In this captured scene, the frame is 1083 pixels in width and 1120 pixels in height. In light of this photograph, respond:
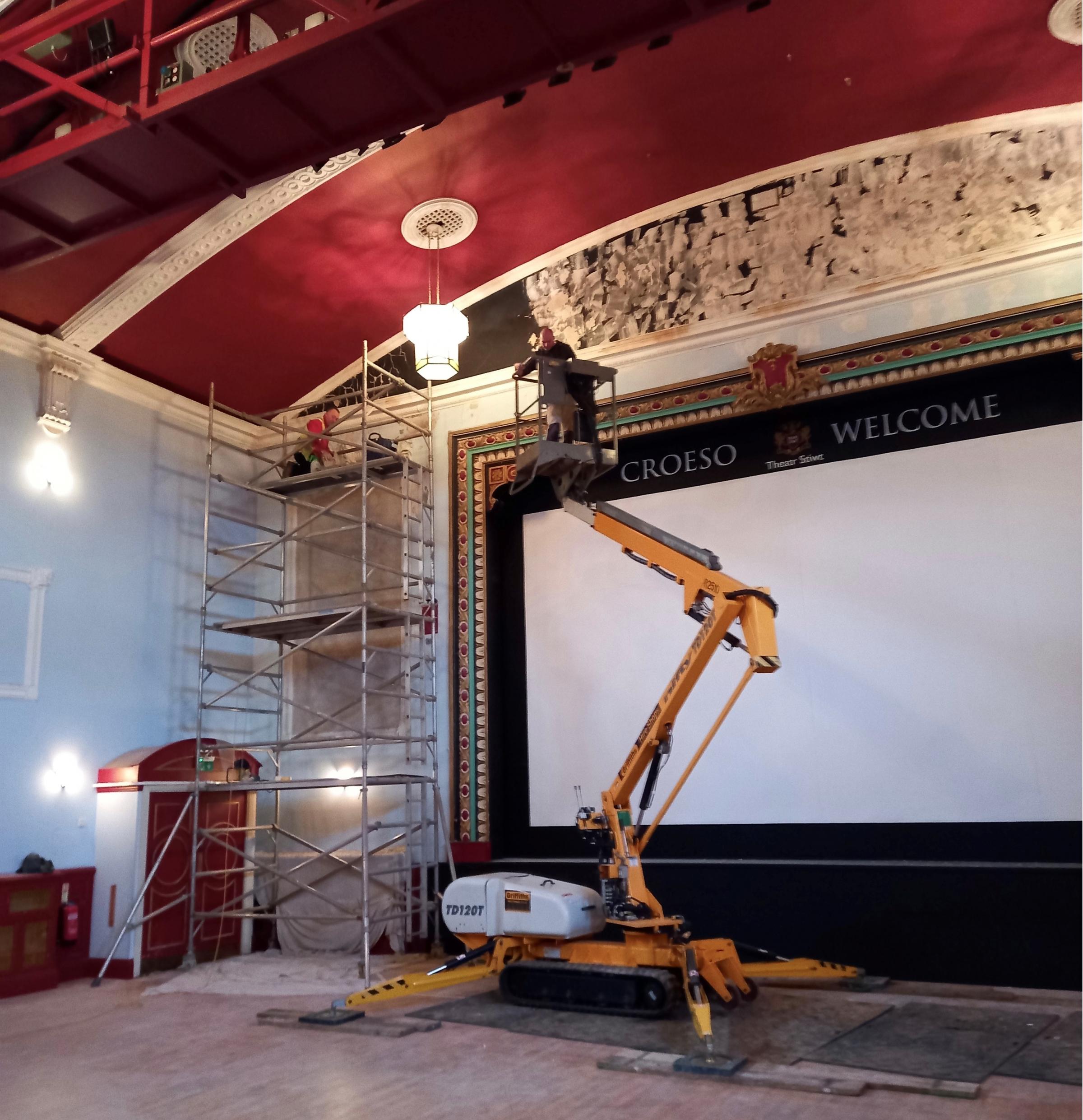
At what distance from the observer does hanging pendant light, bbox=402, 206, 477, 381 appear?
793 cm

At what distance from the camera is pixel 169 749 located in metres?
8.16

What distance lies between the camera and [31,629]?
7.69m

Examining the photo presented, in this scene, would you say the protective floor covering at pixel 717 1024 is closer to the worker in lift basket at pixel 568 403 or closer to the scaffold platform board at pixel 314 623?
the scaffold platform board at pixel 314 623

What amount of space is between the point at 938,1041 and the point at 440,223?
6965mm

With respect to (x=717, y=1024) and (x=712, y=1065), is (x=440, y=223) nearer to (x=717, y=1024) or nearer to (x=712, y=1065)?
(x=717, y=1024)

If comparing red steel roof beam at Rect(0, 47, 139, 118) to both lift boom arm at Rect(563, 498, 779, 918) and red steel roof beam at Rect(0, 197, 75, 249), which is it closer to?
red steel roof beam at Rect(0, 197, 75, 249)

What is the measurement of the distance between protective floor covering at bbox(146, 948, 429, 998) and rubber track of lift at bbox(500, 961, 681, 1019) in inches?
50.9

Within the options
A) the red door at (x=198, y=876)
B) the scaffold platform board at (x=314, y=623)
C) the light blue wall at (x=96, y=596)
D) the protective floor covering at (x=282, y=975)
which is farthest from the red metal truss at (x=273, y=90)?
the protective floor covering at (x=282, y=975)

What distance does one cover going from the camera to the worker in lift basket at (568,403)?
257 inches

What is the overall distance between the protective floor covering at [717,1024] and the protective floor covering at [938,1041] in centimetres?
14

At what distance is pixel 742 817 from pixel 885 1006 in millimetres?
1998

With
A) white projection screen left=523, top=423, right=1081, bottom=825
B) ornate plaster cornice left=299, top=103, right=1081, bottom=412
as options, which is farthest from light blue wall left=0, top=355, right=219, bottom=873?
white projection screen left=523, top=423, right=1081, bottom=825

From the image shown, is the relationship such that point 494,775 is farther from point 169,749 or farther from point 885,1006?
point 885,1006

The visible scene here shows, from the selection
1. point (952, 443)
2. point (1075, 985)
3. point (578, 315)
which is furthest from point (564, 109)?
point (1075, 985)
